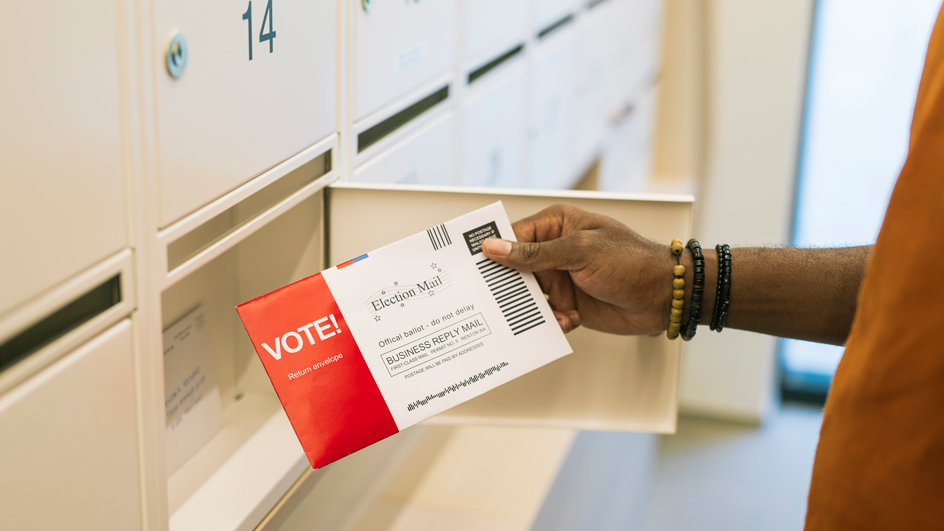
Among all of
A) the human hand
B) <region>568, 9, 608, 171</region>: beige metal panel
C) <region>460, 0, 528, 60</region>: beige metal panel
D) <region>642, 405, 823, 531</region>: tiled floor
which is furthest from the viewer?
<region>642, 405, 823, 531</region>: tiled floor

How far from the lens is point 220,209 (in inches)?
27.9

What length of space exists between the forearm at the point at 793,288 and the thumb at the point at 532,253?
0.54 ft

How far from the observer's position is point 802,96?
9.20 feet

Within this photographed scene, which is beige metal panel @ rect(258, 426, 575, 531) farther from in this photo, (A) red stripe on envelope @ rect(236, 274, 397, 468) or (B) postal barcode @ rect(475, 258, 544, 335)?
(B) postal barcode @ rect(475, 258, 544, 335)

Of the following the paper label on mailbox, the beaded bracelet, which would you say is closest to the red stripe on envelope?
the paper label on mailbox

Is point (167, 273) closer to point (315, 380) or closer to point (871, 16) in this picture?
point (315, 380)

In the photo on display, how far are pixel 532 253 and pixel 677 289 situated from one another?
198 millimetres

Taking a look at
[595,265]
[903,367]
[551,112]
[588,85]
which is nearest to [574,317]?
[595,265]

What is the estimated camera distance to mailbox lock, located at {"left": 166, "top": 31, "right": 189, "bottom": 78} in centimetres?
60

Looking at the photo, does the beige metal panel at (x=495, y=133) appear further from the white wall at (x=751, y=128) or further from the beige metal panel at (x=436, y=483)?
the white wall at (x=751, y=128)

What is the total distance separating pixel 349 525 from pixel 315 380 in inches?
19.2

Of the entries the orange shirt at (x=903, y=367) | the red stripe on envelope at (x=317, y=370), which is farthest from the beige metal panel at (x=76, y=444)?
the orange shirt at (x=903, y=367)

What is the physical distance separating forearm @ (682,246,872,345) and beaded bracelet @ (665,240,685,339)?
2 centimetres

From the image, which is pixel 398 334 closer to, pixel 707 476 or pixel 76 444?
pixel 76 444
